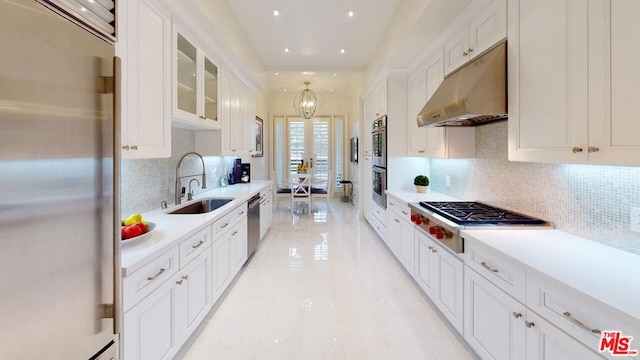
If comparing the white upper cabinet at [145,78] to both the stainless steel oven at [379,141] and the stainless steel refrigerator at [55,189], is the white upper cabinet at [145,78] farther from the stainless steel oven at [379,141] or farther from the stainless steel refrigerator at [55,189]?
the stainless steel oven at [379,141]

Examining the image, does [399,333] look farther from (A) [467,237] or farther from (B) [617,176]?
(B) [617,176]

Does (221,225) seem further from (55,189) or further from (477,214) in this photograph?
(477,214)

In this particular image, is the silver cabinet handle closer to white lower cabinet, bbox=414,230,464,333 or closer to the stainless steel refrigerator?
white lower cabinet, bbox=414,230,464,333

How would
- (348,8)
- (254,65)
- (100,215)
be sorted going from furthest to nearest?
(254,65), (348,8), (100,215)

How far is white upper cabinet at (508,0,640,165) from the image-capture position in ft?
3.85

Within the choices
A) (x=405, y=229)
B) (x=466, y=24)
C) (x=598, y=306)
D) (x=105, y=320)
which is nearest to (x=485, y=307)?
(x=598, y=306)

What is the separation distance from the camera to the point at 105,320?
3.31 ft

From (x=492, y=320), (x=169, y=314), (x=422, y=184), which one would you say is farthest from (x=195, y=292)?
(x=422, y=184)

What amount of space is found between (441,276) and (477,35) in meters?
1.91

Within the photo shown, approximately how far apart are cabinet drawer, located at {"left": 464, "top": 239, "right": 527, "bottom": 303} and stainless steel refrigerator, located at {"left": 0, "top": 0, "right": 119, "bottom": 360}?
1733 mm

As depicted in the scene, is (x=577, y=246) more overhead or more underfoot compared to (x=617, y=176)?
more underfoot

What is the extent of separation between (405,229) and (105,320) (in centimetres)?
273

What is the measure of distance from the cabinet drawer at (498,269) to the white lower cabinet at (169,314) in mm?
1831

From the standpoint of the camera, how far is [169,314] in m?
1.70
